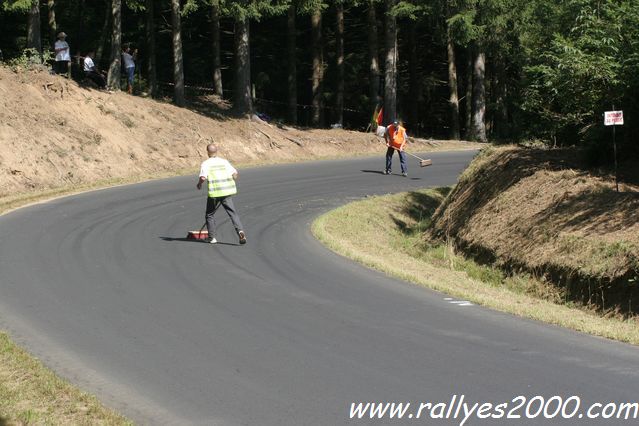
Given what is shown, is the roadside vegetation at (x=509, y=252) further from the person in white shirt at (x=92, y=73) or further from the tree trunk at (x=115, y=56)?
the person in white shirt at (x=92, y=73)

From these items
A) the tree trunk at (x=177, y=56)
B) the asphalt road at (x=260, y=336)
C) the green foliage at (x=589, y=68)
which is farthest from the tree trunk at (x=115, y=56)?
the green foliage at (x=589, y=68)

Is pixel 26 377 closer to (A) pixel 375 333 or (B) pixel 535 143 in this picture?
(A) pixel 375 333

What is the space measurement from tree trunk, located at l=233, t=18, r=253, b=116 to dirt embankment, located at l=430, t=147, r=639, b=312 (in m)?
16.0

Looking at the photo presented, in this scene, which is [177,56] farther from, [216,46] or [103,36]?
[103,36]

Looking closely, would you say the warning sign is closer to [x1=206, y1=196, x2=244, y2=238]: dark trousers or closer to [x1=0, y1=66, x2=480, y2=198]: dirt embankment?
[x1=206, y1=196, x2=244, y2=238]: dark trousers

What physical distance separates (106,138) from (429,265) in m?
→ 15.1

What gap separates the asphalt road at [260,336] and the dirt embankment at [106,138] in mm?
8901

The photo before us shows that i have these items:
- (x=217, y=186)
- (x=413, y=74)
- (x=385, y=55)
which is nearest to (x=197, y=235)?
(x=217, y=186)

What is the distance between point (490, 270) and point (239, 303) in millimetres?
6292

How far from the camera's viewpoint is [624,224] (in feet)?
44.5

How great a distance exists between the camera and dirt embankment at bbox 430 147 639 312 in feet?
42.0

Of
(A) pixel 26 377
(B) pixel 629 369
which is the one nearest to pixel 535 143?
(B) pixel 629 369

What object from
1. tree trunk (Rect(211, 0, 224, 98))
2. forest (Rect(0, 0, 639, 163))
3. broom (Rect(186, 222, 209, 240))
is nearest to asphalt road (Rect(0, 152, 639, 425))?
broom (Rect(186, 222, 209, 240))

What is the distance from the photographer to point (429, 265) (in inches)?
618
